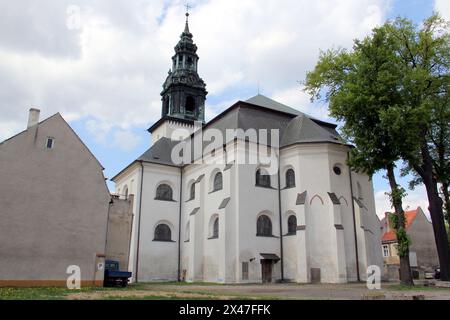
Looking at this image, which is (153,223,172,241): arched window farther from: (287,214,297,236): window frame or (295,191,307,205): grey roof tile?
(295,191,307,205): grey roof tile

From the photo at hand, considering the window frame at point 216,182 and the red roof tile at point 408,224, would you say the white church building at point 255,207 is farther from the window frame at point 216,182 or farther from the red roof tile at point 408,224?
the red roof tile at point 408,224

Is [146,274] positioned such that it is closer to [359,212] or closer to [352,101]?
[359,212]

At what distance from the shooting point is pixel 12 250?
62.2 feet

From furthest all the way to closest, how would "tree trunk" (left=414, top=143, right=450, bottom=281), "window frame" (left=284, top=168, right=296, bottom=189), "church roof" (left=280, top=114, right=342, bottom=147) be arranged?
"church roof" (left=280, top=114, right=342, bottom=147)
"window frame" (left=284, top=168, right=296, bottom=189)
"tree trunk" (left=414, top=143, right=450, bottom=281)

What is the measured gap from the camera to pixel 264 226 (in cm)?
2806

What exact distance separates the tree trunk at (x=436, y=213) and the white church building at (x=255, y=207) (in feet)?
15.5

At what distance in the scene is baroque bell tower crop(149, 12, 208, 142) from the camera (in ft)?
139

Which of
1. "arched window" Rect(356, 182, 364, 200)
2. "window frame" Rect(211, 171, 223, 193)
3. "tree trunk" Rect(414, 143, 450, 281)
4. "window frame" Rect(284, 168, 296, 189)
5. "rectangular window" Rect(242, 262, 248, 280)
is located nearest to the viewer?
"tree trunk" Rect(414, 143, 450, 281)

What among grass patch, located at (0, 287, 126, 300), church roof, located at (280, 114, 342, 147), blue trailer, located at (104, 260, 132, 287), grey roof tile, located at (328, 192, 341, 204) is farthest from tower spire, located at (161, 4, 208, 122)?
grass patch, located at (0, 287, 126, 300)

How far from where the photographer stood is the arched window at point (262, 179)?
1135 inches

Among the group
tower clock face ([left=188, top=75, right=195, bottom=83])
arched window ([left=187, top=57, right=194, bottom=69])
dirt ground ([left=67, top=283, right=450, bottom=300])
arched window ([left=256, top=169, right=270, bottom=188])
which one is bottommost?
dirt ground ([left=67, top=283, right=450, bottom=300])

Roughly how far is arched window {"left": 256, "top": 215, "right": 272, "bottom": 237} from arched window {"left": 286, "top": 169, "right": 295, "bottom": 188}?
2.84m
